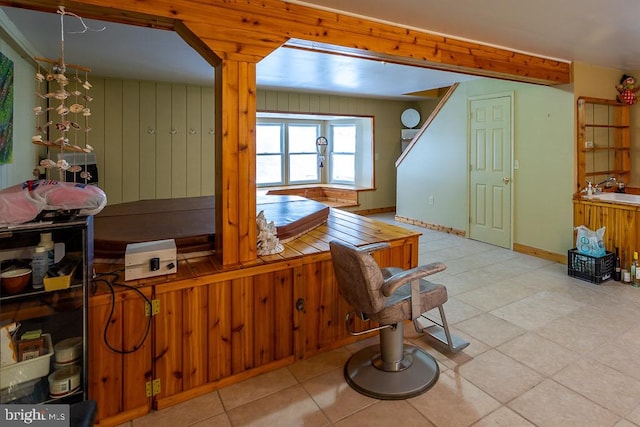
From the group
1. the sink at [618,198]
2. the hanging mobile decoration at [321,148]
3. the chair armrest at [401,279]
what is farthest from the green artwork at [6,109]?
Result: the sink at [618,198]

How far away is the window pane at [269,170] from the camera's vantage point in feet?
24.9

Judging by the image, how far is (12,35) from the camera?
312cm

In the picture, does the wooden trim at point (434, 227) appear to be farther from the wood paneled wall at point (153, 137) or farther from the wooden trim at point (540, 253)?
the wood paneled wall at point (153, 137)

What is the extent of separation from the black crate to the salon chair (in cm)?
233

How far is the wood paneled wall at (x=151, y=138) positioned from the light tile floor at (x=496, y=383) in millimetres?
4256

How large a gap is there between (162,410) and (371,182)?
630 centimetres

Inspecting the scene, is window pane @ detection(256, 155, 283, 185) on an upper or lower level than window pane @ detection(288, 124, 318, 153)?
lower

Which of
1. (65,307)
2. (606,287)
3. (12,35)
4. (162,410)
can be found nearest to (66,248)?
(65,307)

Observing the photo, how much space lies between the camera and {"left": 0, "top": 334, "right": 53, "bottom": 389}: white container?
1.51 metres

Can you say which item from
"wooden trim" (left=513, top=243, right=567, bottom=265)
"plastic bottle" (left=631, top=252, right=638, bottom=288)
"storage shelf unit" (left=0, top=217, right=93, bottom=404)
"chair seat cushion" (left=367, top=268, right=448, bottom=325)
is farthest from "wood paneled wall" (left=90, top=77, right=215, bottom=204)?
"plastic bottle" (left=631, top=252, right=638, bottom=288)

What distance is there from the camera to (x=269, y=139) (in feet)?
25.0

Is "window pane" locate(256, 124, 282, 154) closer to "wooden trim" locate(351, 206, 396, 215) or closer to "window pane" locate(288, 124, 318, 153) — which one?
"window pane" locate(288, 124, 318, 153)

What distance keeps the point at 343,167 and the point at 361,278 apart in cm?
637

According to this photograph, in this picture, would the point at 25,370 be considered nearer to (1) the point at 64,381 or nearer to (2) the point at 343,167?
(1) the point at 64,381
